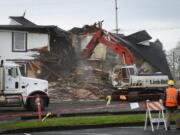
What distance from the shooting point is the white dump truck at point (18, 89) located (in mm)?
34031

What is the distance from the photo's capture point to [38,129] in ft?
72.8

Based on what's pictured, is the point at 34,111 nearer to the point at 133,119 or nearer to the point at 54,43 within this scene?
the point at 133,119

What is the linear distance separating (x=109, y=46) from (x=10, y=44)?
8.32 metres

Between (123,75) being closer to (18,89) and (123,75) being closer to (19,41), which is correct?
(19,41)

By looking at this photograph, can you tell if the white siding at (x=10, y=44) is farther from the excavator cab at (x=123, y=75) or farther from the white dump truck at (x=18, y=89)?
the white dump truck at (x=18, y=89)

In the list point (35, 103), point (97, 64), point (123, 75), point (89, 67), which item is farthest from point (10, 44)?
point (35, 103)

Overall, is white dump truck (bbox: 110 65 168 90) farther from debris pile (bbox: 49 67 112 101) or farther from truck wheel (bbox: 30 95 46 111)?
truck wheel (bbox: 30 95 46 111)

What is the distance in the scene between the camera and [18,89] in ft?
113

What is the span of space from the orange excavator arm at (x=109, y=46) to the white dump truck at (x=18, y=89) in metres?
11.5

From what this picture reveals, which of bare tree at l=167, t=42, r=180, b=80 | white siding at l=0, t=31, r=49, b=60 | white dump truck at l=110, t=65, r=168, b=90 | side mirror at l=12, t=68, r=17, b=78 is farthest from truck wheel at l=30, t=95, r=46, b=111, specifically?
bare tree at l=167, t=42, r=180, b=80

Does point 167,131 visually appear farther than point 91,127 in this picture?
No

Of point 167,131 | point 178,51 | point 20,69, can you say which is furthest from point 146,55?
point 178,51

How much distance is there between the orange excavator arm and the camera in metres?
44.9

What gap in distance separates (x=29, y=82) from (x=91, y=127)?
12.3m
